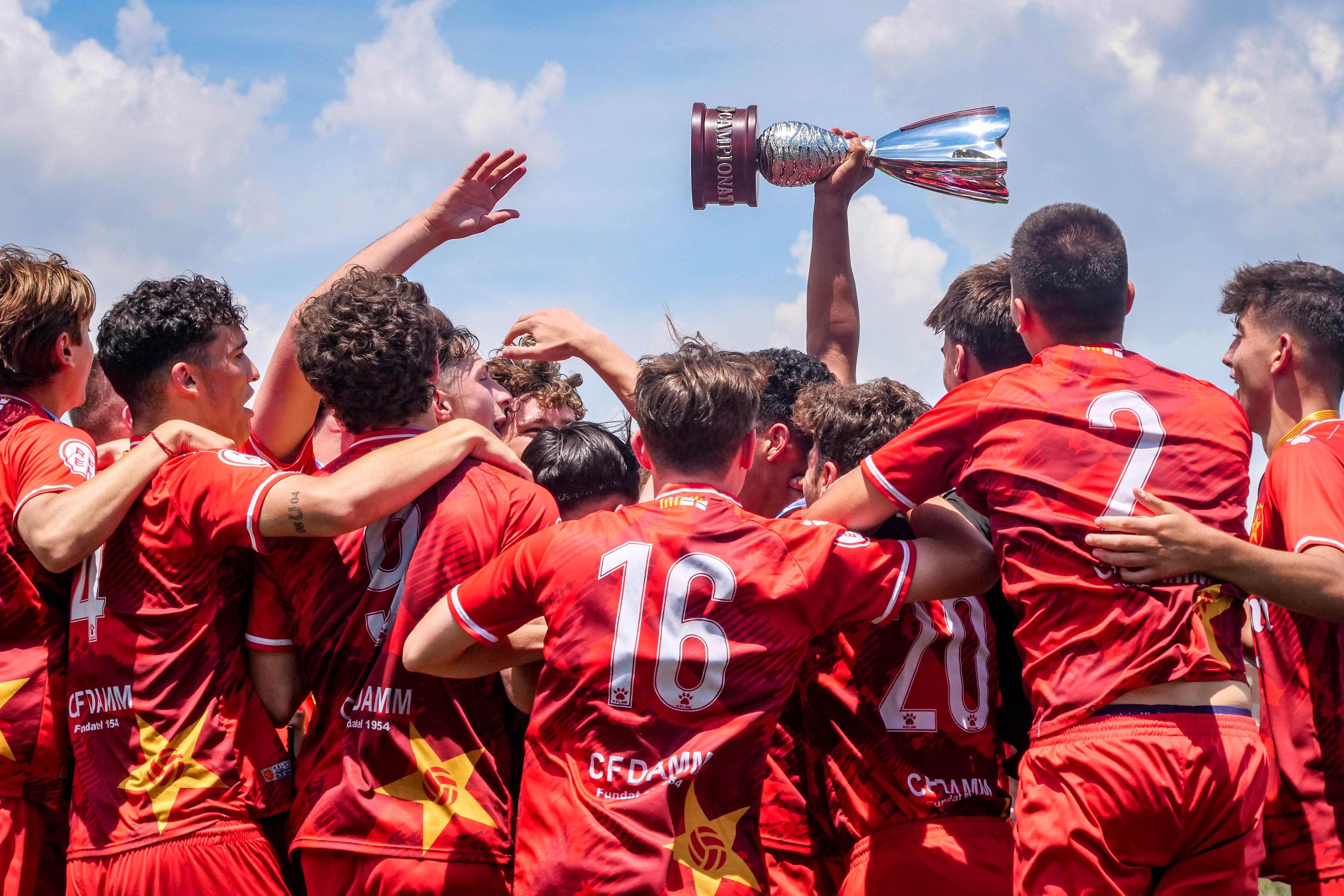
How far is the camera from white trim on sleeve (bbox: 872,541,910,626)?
11.3 ft

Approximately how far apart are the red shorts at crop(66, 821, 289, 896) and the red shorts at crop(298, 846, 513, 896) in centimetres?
26

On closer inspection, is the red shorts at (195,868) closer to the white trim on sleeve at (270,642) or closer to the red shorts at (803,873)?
the white trim on sleeve at (270,642)

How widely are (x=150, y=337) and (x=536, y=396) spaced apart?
2922 millimetres

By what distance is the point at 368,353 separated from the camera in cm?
382

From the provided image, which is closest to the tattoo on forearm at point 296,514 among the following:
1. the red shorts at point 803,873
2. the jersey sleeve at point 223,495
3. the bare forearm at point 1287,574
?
the jersey sleeve at point 223,495

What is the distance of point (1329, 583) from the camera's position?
137 inches

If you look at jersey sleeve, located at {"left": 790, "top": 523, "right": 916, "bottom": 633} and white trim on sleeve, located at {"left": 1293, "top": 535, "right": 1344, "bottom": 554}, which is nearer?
jersey sleeve, located at {"left": 790, "top": 523, "right": 916, "bottom": 633}

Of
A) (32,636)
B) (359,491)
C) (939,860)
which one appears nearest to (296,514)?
(359,491)

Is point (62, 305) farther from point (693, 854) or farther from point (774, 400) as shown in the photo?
point (693, 854)

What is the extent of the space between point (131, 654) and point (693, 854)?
6.95 ft

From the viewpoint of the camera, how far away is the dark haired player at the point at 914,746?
3605 millimetres

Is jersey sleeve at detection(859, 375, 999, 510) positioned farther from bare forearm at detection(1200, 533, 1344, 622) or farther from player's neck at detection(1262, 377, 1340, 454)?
player's neck at detection(1262, 377, 1340, 454)

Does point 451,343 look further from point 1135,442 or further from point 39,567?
point 1135,442

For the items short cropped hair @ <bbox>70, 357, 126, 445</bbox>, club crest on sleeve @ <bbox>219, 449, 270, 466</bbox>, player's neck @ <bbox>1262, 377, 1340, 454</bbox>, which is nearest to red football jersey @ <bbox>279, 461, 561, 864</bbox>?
club crest on sleeve @ <bbox>219, 449, 270, 466</bbox>
